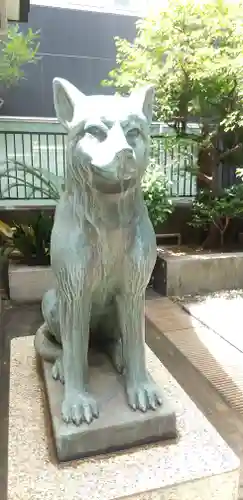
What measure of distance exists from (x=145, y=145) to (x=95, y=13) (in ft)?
15.6

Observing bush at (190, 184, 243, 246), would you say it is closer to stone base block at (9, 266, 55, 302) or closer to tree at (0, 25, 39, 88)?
stone base block at (9, 266, 55, 302)

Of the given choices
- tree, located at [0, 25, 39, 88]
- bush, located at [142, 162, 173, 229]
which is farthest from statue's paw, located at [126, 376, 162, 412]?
tree, located at [0, 25, 39, 88]

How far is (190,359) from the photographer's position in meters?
2.07

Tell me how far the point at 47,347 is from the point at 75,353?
1.11 feet

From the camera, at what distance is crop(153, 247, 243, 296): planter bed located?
10.1ft

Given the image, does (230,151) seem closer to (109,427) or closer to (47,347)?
(47,347)

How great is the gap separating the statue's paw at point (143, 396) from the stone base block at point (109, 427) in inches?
0.6

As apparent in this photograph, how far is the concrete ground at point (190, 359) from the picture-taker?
5.08ft

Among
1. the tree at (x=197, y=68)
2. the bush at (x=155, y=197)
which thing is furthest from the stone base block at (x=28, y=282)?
the tree at (x=197, y=68)

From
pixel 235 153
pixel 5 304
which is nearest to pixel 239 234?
pixel 235 153

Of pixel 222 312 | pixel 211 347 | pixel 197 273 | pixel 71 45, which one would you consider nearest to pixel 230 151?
pixel 197 273

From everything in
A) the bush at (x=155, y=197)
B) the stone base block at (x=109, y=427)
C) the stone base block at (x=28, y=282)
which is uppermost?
the bush at (x=155, y=197)

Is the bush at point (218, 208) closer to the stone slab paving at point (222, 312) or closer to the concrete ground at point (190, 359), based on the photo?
the stone slab paving at point (222, 312)

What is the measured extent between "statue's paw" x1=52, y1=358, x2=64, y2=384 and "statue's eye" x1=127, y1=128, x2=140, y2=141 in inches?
30.3
